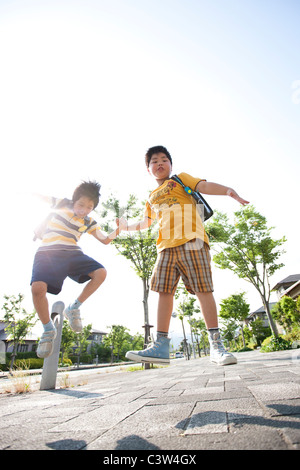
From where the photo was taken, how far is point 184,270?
8.16ft

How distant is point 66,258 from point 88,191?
848 millimetres

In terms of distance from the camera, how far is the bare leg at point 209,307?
2430mm

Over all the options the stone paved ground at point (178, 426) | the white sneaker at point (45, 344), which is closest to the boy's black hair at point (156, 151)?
the white sneaker at point (45, 344)

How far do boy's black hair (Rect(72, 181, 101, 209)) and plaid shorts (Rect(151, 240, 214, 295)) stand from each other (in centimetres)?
110

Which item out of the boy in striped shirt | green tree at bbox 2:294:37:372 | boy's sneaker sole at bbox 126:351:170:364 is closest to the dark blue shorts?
the boy in striped shirt

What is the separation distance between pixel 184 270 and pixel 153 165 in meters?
1.28

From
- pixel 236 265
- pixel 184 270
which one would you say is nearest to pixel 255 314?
pixel 236 265

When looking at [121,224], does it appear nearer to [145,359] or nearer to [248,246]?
[145,359]

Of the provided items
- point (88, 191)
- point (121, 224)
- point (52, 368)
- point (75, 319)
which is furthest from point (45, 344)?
point (52, 368)

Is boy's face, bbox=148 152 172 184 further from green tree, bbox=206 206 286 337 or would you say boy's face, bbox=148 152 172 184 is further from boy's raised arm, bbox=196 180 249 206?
green tree, bbox=206 206 286 337

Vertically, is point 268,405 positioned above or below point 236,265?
below

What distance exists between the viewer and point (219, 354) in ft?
7.50

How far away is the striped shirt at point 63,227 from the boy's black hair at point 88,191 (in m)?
0.14
